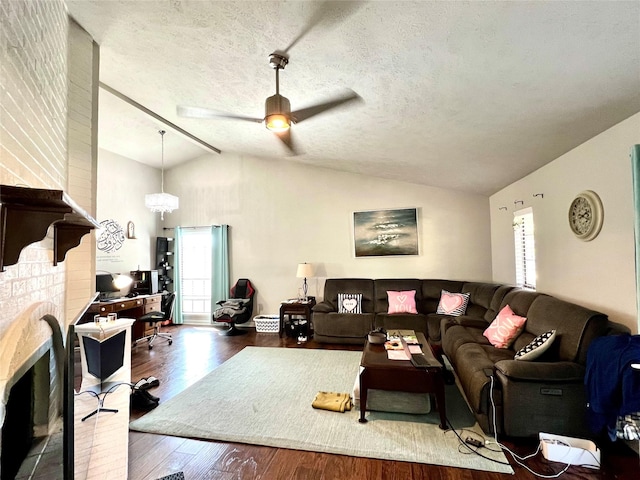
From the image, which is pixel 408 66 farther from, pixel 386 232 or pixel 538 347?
pixel 386 232

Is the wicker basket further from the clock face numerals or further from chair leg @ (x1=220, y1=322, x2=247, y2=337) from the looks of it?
the clock face numerals

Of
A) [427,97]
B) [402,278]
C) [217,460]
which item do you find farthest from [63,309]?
[402,278]

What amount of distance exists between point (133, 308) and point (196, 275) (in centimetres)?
161

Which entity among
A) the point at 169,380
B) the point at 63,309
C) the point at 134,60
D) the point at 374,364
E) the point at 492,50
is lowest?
the point at 169,380

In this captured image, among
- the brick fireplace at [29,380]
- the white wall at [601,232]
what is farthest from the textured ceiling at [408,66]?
the brick fireplace at [29,380]

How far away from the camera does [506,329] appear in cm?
307

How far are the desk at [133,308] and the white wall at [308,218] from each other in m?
1.49

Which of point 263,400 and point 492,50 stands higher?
point 492,50

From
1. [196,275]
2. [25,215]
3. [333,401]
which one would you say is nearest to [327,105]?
[25,215]

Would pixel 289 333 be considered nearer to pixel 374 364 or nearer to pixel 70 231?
pixel 374 364

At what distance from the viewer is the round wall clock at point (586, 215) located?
241 centimetres

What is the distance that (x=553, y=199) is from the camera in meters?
3.12

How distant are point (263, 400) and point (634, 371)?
2695 millimetres

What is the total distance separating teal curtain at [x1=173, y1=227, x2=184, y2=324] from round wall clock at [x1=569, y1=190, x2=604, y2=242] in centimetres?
624
